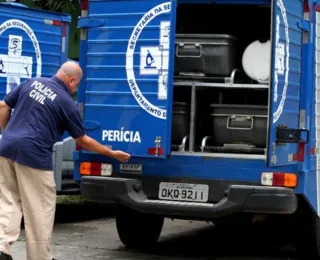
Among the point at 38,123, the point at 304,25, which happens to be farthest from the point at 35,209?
the point at 304,25

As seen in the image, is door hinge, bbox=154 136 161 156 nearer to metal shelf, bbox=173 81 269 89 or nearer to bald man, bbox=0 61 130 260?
metal shelf, bbox=173 81 269 89

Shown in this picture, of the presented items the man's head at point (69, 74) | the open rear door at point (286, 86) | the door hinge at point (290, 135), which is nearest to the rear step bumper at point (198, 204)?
the open rear door at point (286, 86)

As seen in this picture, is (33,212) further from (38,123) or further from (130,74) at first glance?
(130,74)

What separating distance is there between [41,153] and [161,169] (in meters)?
1.64

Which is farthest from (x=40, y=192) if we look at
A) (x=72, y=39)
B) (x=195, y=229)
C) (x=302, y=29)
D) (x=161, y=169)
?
(x=72, y=39)

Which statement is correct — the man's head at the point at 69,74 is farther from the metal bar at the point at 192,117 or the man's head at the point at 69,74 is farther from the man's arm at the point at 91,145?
the metal bar at the point at 192,117

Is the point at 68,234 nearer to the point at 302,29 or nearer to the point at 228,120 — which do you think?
the point at 228,120

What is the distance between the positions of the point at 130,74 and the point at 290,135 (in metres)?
1.58

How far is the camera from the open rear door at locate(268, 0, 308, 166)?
692 cm

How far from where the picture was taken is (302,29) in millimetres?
7391

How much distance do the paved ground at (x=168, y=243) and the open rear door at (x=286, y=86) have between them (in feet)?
5.48

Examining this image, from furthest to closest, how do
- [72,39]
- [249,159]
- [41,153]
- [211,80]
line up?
1. [72,39]
2. [211,80]
3. [249,159]
4. [41,153]

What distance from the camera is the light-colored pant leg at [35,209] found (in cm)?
618

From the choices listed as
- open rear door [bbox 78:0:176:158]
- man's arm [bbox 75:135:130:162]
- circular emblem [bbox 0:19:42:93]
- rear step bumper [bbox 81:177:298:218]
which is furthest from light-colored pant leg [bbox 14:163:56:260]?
circular emblem [bbox 0:19:42:93]
